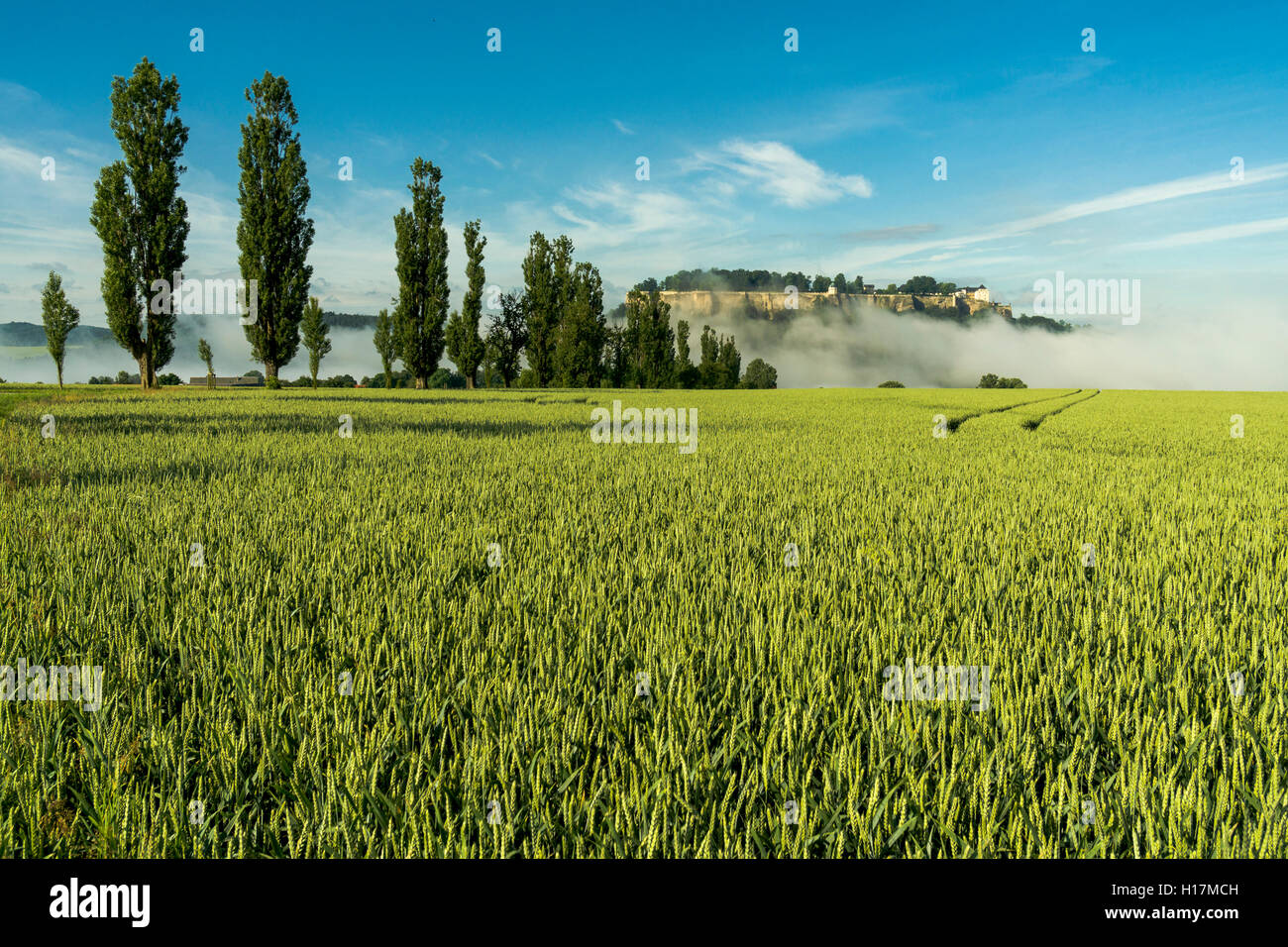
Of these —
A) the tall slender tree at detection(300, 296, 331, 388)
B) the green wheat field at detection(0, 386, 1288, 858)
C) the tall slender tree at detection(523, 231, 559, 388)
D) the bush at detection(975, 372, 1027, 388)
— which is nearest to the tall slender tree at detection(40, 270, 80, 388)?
the tall slender tree at detection(300, 296, 331, 388)

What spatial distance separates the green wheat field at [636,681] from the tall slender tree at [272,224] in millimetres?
34675

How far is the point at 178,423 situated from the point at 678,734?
14.1 metres

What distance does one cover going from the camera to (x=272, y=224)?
3538 cm

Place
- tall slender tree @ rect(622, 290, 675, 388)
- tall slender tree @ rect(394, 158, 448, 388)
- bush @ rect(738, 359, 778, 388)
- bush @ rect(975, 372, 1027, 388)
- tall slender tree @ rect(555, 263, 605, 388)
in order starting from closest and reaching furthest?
tall slender tree @ rect(394, 158, 448, 388) → tall slender tree @ rect(555, 263, 605, 388) → tall slender tree @ rect(622, 290, 675, 388) → bush @ rect(975, 372, 1027, 388) → bush @ rect(738, 359, 778, 388)

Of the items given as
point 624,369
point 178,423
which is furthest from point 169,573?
point 624,369

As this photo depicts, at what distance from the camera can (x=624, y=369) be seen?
6625cm

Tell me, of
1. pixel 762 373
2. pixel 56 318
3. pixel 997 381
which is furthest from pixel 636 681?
pixel 762 373

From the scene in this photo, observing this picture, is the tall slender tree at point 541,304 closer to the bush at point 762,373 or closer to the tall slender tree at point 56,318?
the tall slender tree at point 56,318

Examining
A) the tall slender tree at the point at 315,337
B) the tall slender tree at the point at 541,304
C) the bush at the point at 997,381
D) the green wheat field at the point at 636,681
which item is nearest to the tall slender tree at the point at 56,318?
the tall slender tree at the point at 315,337

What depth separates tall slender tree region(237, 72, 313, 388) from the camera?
116 feet

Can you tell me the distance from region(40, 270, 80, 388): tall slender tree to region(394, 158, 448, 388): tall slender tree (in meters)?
36.5

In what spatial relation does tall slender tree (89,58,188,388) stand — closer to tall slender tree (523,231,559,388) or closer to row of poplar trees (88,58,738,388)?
row of poplar trees (88,58,738,388)

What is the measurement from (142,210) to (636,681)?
40.9m

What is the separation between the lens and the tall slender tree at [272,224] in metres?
35.3
